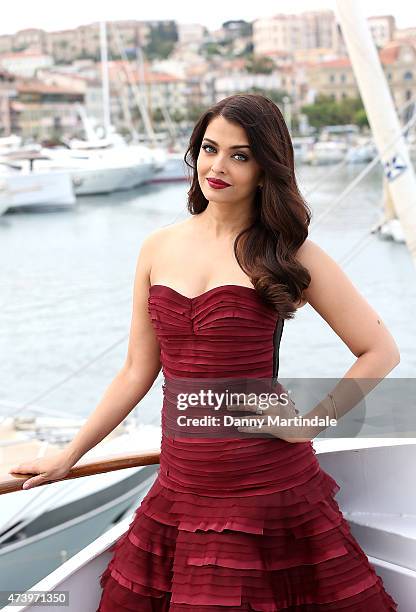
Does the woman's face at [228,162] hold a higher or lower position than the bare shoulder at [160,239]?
higher

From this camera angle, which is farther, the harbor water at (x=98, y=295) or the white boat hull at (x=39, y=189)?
the white boat hull at (x=39, y=189)

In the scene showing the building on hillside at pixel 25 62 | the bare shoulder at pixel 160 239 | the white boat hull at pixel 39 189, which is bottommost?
the white boat hull at pixel 39 189

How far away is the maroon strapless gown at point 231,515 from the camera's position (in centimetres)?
125

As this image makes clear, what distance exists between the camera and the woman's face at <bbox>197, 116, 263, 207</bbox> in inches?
49.3

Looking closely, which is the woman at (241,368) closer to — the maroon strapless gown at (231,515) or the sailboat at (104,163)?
the maroon strapless gown at (231,515)

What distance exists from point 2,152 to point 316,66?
48.3 feet

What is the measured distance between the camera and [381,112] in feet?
12.6

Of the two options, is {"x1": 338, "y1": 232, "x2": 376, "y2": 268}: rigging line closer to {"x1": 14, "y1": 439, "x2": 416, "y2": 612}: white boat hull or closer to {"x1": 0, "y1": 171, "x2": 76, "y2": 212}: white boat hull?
{"x1": 14, "y1": 439, "x2": 416, "y2": 612}: white boat hull

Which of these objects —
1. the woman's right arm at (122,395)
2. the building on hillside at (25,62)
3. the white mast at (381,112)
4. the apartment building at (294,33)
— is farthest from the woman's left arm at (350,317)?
the building on hillside at (25,62)

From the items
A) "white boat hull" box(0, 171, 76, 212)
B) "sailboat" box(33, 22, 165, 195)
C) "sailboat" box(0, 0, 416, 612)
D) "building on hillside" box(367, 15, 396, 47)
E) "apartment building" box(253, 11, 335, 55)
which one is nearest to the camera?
"sailboat" box(0, 0, 416, 612)

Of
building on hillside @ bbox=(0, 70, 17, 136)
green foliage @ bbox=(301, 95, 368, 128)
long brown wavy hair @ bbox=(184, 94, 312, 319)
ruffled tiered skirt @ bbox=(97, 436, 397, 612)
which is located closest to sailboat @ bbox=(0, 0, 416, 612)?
ruffled tiered skirt @ bbox=(97, 436, 397, 612)

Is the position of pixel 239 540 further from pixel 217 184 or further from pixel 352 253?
pixel 352 253

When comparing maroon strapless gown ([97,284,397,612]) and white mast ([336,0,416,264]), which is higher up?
white mast ([336,0,416,264])

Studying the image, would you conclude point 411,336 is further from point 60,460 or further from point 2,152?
point 2,152
